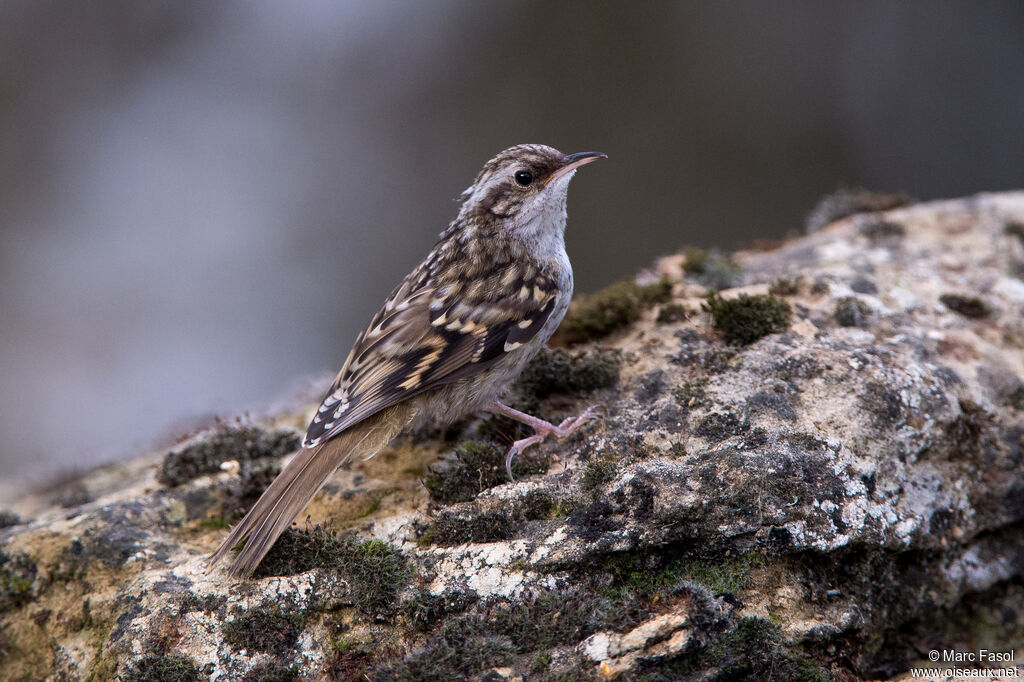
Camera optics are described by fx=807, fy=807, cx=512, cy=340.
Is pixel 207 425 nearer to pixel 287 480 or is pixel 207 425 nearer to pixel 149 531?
pixel 149 531

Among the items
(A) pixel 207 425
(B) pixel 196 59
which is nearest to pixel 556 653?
(A) pixel 207 425

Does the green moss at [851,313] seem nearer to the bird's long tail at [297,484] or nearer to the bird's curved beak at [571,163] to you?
the bird's curved beak at [571,163]

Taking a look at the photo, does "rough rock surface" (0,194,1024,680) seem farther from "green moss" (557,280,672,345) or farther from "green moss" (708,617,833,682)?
"green moss" (557,280,672,345)

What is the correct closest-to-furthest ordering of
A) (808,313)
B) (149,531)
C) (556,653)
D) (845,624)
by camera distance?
(556,653), (845,624), (149,531), (808,313)

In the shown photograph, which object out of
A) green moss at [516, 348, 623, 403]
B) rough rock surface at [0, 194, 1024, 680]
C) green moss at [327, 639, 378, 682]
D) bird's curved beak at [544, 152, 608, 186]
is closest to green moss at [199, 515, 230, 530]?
rough rock surface at [0, 194, 1024, 680]

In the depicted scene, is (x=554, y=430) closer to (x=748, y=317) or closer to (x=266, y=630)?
(x=748, y=317)
